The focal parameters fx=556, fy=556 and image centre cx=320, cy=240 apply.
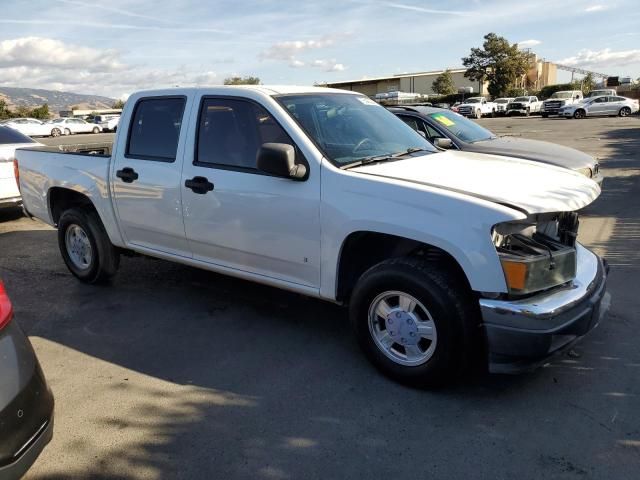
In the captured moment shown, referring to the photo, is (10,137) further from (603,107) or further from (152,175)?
(603,107)


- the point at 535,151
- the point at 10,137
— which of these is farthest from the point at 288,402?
the point at 10,137

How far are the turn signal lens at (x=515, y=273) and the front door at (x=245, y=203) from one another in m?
1.25

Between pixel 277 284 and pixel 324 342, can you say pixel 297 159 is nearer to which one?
pixel 277 284

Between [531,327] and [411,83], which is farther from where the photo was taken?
[411,83]

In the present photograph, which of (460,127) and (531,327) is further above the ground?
(460,127)

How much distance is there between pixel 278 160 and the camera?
3.60 m

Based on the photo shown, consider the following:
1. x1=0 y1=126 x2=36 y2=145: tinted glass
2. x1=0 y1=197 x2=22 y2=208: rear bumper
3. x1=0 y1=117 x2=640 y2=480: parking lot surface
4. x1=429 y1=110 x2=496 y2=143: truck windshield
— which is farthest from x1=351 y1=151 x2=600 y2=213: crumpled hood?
x1=0 y1=126 x2=36 y2=145: tinted glass

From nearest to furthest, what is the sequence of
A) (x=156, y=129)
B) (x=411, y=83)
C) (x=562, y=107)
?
1. (x=156, y=129)
2. (x=562, y=107)
3. (x=411, y=83)

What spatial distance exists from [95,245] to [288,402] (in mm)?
3023

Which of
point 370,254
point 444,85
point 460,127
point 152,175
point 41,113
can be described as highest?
point 444,85

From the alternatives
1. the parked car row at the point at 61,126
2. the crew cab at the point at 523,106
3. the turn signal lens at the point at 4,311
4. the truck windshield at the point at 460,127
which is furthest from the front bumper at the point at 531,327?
the crew cab at the point at 523,106

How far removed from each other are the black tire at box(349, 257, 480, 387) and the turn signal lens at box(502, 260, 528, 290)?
1.02 ft

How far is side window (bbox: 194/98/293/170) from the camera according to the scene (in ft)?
13.4

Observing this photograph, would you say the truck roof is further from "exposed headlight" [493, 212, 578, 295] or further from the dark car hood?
the dark car hood
